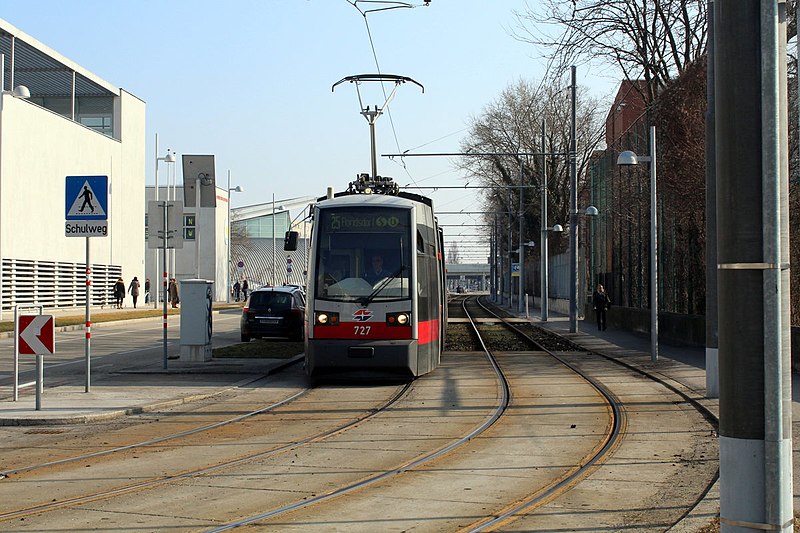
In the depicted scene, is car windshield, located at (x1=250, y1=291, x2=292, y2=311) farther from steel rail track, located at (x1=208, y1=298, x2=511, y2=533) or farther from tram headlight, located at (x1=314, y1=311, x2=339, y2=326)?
steel rail track, located at (x1=208, y1=298, x2=511, y2=533)

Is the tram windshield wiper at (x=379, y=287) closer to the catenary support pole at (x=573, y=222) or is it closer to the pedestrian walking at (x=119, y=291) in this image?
the catenary support pole at (x=573, y=222)

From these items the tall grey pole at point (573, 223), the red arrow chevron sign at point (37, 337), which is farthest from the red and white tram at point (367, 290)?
the tall grey pole at point (573, 223)

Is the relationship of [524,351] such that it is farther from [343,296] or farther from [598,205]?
[598,205]

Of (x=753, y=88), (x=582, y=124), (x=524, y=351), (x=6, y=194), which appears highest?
(x=582, y=124)

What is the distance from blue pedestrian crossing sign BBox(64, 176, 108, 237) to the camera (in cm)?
1488

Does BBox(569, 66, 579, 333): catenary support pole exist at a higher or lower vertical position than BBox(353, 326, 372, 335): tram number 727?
higher

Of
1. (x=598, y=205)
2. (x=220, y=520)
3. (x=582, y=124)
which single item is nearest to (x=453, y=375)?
(x=220, y=520)

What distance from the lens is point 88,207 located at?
1497 centimetres

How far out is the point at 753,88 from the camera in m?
4.73

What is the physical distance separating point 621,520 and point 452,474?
7.04 ft

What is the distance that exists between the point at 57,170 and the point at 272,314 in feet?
74.2

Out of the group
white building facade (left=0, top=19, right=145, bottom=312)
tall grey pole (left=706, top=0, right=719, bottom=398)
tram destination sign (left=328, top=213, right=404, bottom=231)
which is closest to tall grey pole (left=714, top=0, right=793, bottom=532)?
tall grey pole (left=706, top=0, right=719, bottom=398)

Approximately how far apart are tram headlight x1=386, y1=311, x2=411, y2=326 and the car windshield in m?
12.5

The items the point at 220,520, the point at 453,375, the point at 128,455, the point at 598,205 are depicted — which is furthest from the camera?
the point at 598,205
